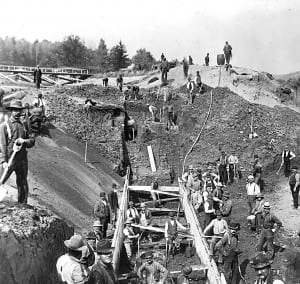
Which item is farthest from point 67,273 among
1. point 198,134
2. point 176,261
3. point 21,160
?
point 198,134

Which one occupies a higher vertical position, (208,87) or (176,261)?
(208,87)

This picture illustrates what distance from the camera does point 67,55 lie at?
318ft

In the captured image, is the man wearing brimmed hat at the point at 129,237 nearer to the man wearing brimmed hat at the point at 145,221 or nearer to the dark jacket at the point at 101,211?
the dark jacket at the point at 101,211

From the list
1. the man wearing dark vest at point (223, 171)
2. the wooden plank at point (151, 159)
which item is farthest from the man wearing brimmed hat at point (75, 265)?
the wooden plank at point (151, 159)

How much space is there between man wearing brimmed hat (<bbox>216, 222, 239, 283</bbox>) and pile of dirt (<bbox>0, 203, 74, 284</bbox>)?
Result: 360 centimetres

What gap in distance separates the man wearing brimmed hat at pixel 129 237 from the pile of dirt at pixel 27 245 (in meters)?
3.95

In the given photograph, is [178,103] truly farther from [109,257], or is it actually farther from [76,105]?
[109,257]

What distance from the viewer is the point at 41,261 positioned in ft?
28.1

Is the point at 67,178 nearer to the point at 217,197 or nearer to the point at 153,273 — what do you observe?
the point at 217,197

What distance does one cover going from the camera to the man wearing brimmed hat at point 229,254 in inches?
444

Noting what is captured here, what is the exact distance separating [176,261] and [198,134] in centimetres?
1431

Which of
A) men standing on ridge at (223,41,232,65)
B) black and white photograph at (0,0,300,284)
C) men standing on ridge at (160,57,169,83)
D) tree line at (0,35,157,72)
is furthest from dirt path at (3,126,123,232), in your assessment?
tree line at (0,35,157,72)

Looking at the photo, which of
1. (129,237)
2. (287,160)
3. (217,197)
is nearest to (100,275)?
(129,237)

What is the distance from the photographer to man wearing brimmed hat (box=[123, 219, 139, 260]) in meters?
13.5
